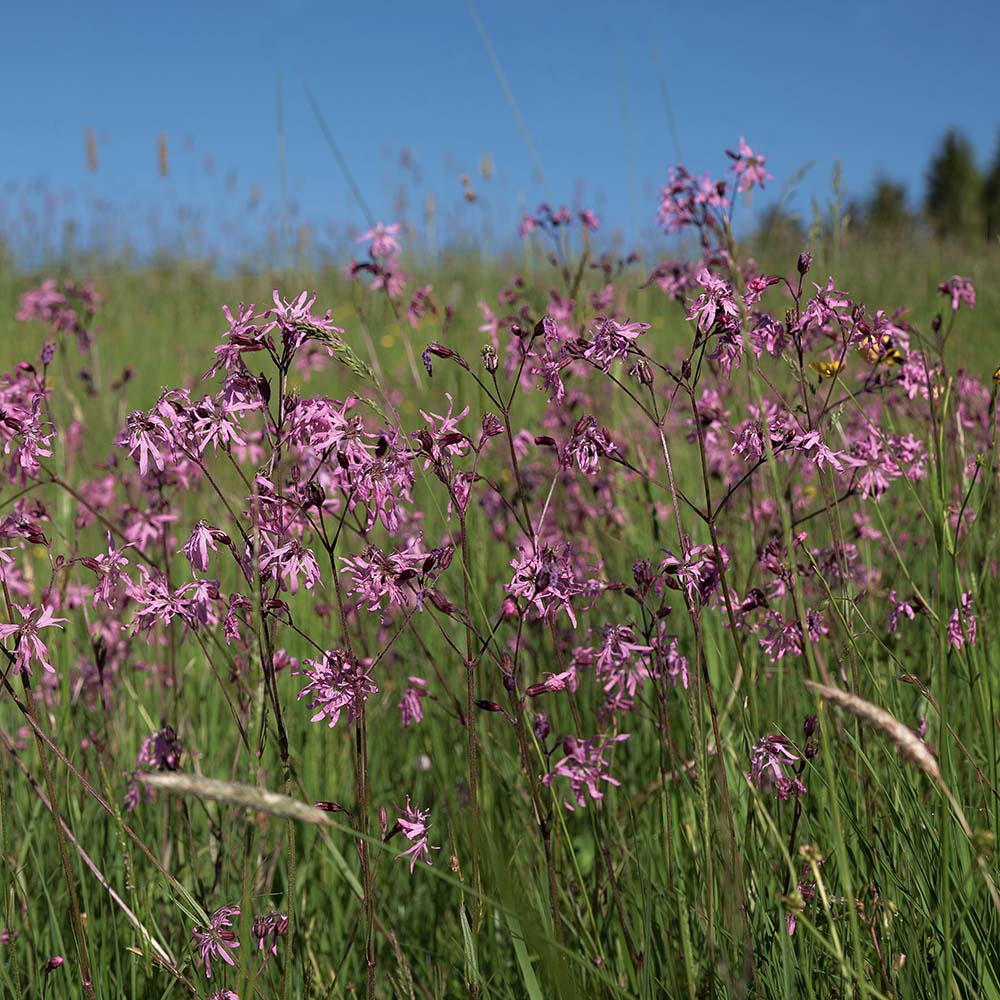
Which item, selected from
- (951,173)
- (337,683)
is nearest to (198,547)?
(337,683)

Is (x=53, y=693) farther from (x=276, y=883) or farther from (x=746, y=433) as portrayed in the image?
(x=746, y=433)

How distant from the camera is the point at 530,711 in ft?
5.90

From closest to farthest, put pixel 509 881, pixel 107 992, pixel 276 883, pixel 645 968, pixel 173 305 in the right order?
pixel 509 881, pixel 645 968, pixel 107 992, pixel 276 883, pixel 173 305

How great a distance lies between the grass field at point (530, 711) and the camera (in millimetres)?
1217

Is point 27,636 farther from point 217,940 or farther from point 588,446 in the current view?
point 588,446

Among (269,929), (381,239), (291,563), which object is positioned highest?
(381,239)

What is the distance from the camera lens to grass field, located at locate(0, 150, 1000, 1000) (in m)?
1.22

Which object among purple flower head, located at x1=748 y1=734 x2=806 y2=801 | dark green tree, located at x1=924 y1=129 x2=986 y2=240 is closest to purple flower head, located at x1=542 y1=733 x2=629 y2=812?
purple flower head, located at x1=748 y1=734 x2=806 y2=801

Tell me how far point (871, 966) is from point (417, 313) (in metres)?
1.75

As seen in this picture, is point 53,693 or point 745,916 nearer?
point 745,916

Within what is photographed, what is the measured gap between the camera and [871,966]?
133 cm

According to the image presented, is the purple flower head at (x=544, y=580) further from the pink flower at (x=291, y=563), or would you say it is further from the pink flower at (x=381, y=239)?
the pink flower at (x=381, y=239)

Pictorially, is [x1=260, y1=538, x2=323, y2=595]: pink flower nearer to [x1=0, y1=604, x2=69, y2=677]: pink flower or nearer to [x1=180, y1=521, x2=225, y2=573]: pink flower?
[x1=180, y1=521, x2=225, y2=573]: pink flower

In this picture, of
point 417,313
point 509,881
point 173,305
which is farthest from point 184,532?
point 173,305
